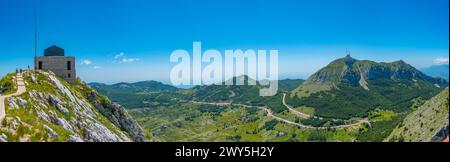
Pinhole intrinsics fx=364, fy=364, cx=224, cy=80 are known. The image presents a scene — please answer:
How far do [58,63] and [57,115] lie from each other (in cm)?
2404

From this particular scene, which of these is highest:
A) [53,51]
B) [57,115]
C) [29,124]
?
[53,51]

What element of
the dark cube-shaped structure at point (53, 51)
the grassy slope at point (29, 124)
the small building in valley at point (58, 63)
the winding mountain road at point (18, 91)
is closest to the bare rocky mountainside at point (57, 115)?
the grassy slope at point (29, 124)

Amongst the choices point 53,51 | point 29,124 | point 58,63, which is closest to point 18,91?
point 29,124

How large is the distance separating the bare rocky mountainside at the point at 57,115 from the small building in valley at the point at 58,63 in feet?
9.18

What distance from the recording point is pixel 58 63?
6562 centimetres

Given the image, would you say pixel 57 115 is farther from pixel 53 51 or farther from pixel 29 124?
pixel 53 51

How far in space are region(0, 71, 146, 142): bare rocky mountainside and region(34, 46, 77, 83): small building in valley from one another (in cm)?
280

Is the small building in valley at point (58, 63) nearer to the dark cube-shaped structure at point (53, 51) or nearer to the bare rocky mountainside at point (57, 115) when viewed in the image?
the dark cube-shaped structure at point (53, 51)

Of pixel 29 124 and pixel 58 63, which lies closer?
pixel 29 124

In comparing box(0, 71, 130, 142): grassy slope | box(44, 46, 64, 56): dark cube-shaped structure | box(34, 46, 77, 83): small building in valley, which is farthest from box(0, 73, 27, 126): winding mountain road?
box(44, 46, 64, 56): dark cube-shaped structure

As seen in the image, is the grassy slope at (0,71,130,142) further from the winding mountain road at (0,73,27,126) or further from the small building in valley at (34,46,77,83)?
the small building in valley at (34,46,77,83)
